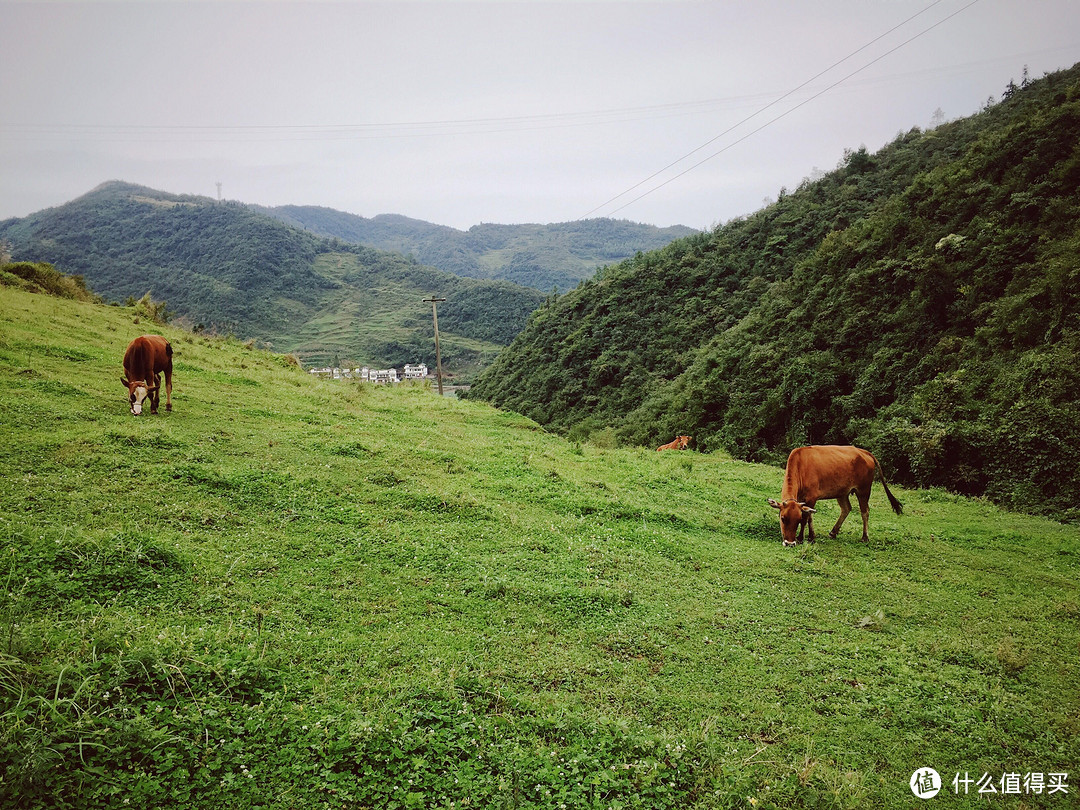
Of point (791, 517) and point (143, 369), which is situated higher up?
point (143, 369)

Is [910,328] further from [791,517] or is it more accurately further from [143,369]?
[143,369]

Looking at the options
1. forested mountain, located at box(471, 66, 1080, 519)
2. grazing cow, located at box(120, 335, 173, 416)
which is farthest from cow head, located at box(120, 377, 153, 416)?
forested mountain, located at box(471, 66, 1080, 519)

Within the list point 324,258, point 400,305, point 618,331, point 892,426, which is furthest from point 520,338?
point 324,258

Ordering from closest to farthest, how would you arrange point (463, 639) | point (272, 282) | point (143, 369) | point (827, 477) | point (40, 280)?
point (463, 639) < point (827, 477) < point (143, 369) < point (40, 280) < point (272, 282)

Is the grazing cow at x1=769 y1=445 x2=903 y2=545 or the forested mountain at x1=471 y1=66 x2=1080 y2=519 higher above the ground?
the forested mountain at x1=471 y1=66 x2=1080 y2=519

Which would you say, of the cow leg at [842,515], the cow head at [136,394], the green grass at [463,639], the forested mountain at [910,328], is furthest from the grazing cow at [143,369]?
the forested mountain at [910,328]

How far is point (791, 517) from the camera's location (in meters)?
10.8

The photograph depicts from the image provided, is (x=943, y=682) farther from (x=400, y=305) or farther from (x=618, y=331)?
(x=400, y=305)

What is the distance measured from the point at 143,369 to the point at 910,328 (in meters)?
26.0

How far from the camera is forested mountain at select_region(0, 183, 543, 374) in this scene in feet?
330

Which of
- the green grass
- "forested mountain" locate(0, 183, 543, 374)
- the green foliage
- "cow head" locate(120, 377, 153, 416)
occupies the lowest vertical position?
the green grass

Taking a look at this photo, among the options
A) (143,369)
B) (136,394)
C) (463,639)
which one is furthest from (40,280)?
→ (463,639)

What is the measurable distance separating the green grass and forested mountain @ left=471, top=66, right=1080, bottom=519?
13.5 feet

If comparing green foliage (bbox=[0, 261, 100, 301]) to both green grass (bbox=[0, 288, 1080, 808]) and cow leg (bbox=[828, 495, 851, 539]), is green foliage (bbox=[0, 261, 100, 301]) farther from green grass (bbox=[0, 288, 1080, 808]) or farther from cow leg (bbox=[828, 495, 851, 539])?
cow leg (bbox=[828, 495, 851, 539])
